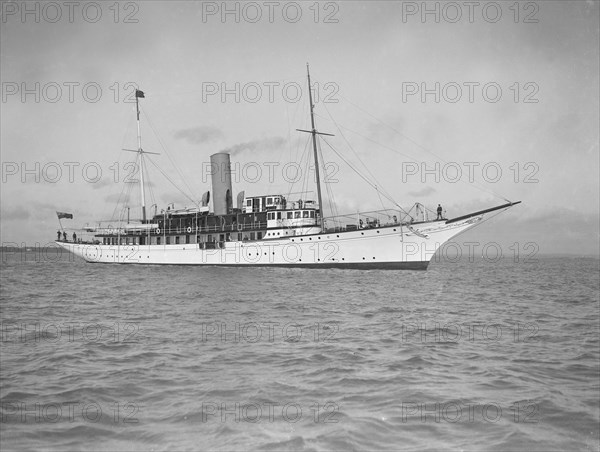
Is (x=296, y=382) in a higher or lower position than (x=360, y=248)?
lower

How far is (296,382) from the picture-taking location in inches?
270

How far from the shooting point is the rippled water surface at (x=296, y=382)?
498cm

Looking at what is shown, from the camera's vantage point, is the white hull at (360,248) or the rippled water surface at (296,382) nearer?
the rippled water surface at (296,382)

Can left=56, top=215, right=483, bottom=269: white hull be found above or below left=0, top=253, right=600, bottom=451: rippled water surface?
above

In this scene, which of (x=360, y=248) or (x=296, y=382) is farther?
(x=360, y=248)

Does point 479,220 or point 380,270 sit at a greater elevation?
point 479,220

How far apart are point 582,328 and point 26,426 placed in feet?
43.9

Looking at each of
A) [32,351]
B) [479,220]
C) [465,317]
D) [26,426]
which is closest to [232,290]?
[465,317]

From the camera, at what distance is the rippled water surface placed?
4984 millimetres

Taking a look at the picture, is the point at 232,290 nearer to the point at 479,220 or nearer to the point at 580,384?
the point at 580,384

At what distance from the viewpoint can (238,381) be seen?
684 centimetres

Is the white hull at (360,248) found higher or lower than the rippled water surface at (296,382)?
higher

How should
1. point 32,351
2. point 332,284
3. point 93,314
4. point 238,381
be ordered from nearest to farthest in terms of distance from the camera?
point 238,381 < point 32,351 < point 93,314 < point 332,284

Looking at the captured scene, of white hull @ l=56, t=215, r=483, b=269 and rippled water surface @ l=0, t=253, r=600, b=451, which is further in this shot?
white hull @ l=56, t=215, r=483, b=269
